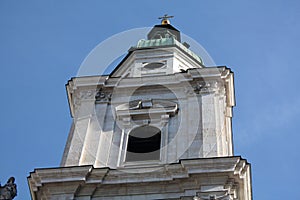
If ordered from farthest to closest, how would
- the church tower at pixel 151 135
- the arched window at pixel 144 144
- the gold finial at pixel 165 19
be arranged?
the gold finial at pixel 165 19 < the arched window at pixel 144 144 < the church tower at pixel 151 135

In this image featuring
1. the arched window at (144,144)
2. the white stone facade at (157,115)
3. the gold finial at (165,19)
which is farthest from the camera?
the gold finial at (165,19)

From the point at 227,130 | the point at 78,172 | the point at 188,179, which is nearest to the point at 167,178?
the point at 188,179

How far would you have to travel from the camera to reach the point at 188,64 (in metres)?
41.7

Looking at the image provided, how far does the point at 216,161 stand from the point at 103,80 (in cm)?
1003

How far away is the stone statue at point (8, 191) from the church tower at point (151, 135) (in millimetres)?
1938

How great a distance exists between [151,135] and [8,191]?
8866mm

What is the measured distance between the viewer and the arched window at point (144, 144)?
108 ft

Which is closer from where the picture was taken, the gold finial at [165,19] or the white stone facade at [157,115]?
the white stone facade at [157,115]

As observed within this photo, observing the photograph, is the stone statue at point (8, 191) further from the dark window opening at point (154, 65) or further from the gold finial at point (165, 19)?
the gold finial at point (165, 19)

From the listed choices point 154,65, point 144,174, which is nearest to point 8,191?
point 144,174

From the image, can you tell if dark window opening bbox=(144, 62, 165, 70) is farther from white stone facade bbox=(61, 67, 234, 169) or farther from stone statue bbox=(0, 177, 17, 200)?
stone statue bbox=(0, 177, 17, 200)

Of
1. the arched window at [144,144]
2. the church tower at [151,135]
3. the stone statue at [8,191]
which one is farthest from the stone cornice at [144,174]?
the arched window at [144,144]

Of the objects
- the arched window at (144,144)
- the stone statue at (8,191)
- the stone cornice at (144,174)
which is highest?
the arched window at (144,144)

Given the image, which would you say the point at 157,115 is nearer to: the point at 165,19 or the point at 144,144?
the point at 144,144
